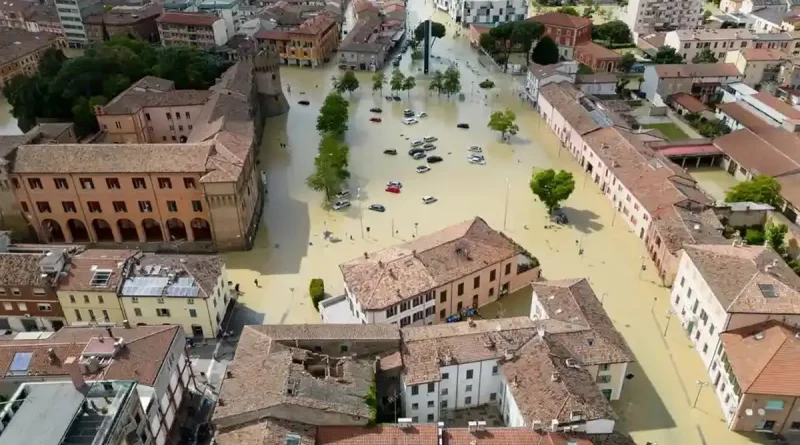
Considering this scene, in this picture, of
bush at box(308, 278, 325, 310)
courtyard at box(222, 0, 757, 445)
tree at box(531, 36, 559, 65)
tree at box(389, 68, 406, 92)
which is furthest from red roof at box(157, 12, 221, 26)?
bush at box(308, 278, 325, 310)

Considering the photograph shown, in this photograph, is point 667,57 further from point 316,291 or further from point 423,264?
point 316,291

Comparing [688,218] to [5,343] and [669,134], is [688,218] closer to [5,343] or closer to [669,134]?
[669,134]

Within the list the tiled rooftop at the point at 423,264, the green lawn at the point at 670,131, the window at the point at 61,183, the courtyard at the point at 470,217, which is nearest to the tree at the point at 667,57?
the green lawn at the point at 670,131

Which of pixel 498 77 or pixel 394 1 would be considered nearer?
pixel 498 77

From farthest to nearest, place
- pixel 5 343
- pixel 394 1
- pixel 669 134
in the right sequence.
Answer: pixel 394 1 → pixel 669 134 → pixel 5 343

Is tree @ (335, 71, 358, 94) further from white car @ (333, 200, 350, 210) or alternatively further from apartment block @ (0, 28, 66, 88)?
apartment block @ (0, 28, 66, 88)

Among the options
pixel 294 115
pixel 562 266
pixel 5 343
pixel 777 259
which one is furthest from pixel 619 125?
pixel 5 343
